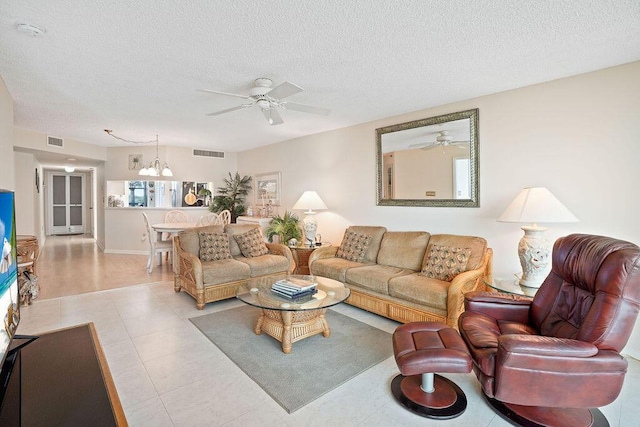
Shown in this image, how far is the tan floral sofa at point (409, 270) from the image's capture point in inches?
121

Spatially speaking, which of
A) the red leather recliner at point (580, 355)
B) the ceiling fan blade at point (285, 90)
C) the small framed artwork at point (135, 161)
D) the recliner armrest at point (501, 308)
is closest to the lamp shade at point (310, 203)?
the ceiling fan blade at point (285, 90)

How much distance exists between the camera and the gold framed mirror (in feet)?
12.3

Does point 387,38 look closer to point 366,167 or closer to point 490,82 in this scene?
point 490,82

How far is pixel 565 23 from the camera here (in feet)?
7.05

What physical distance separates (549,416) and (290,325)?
74.6 inches

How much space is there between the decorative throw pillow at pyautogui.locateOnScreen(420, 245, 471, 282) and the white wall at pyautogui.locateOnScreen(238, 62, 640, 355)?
51 centimetres

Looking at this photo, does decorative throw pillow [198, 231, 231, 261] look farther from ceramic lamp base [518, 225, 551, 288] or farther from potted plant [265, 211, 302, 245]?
ceramic lamp base [518, 225, 551, 288]

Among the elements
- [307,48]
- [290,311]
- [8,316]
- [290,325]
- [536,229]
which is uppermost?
[307,48]

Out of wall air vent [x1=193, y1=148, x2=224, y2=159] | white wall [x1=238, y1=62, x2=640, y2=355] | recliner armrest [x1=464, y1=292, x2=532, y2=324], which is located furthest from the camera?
wall air vent [x1=193, y1=148, x2=224, y2=159]

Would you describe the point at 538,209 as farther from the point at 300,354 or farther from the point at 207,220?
the point at 207,220

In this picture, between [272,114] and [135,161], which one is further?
[135,161]

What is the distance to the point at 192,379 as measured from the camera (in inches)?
93.2

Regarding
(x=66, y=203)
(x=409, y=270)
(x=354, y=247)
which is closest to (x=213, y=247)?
(x=354, y=247)

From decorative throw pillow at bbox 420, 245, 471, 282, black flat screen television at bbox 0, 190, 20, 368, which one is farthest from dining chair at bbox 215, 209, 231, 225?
black flat screen television at bbox 0, 190, 20, 368
